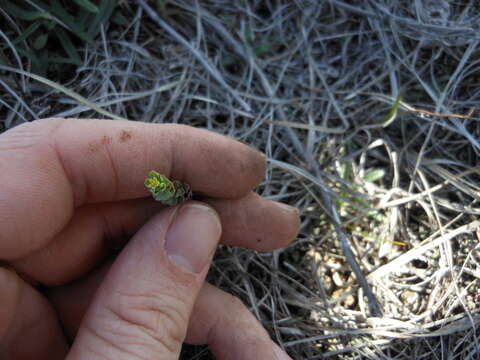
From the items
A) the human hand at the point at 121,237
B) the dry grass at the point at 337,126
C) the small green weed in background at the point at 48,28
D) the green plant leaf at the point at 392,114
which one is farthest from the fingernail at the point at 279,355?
the small green weed in background at the point at 48,28

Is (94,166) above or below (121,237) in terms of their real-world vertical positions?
above

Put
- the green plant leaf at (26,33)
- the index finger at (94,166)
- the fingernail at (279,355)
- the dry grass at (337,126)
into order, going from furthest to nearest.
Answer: the green plant leaf at (26,33)
the dry grass at (337,126)
the fingernail at (279,355)
the index finger at (94,166)

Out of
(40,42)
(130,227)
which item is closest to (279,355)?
(130,227)

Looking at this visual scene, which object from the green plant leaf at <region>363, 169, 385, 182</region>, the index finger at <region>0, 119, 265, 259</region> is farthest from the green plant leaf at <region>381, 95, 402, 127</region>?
the index finger at <region>0, 119, 265, 259</region>

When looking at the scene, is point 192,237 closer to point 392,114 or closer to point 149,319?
point 149,319

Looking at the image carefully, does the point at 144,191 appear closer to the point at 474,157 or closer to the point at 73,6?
the point at 73,6

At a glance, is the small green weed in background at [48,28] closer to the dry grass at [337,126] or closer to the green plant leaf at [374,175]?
the dry grass at [337,126]
